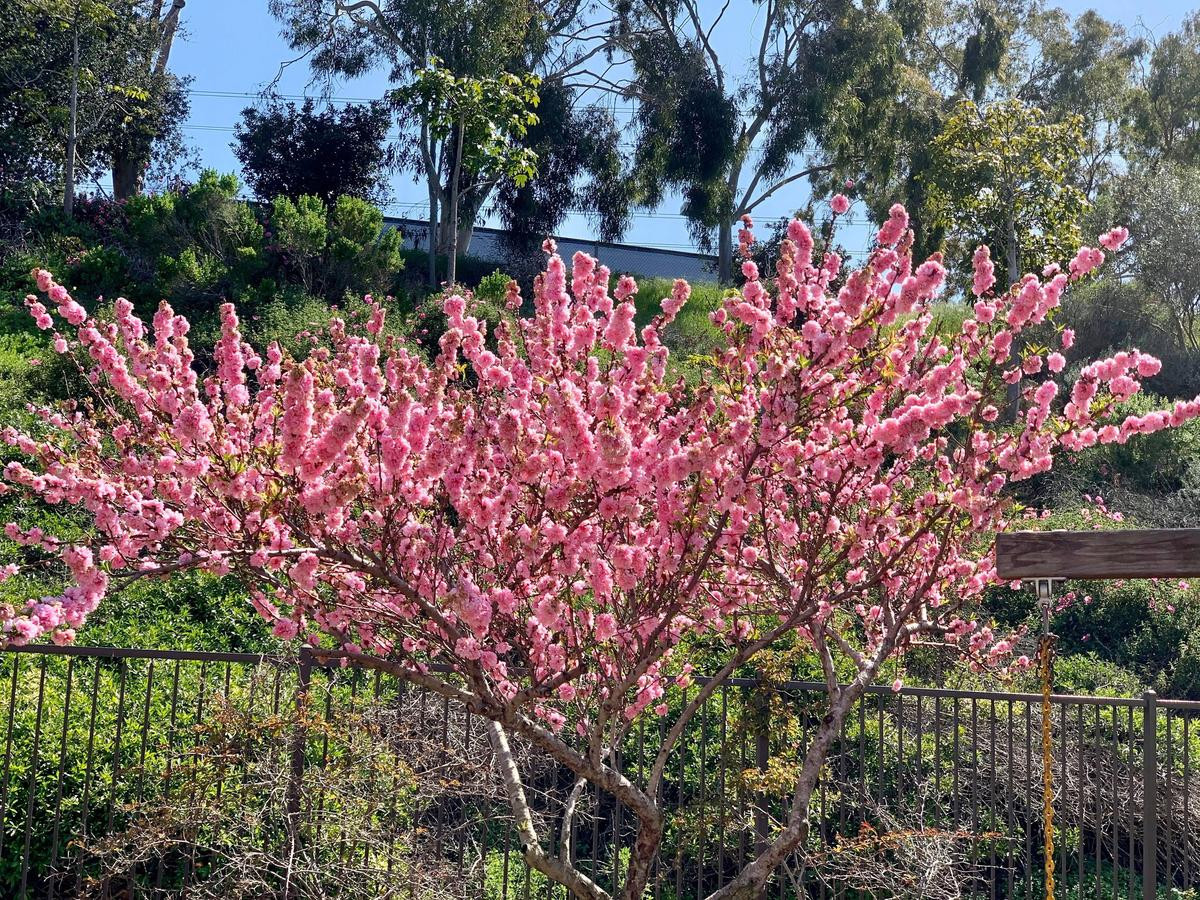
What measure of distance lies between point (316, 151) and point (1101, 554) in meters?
20.4

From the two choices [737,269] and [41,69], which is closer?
[41,69]

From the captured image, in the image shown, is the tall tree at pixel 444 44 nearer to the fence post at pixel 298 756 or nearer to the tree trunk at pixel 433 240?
the tree trunk at pixel 433 240

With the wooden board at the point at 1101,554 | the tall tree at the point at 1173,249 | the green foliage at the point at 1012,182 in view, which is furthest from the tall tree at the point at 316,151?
the wooden board at the point at 1101,554

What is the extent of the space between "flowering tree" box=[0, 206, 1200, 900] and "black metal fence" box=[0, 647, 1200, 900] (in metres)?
0.62

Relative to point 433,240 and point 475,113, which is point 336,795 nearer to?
point 475,113

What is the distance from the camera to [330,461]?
11.3 feet

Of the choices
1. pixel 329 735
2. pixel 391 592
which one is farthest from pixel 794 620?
pixel 329 735

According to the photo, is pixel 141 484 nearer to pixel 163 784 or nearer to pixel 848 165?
pixel 163 784

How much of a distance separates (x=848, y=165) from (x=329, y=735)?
22.8 metres

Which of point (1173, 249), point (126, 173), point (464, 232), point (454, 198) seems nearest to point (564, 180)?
point (464, 232)

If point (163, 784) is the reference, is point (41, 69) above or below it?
above

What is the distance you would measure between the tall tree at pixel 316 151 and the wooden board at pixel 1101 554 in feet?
63.6

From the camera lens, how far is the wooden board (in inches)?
138

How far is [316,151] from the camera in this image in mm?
21984
